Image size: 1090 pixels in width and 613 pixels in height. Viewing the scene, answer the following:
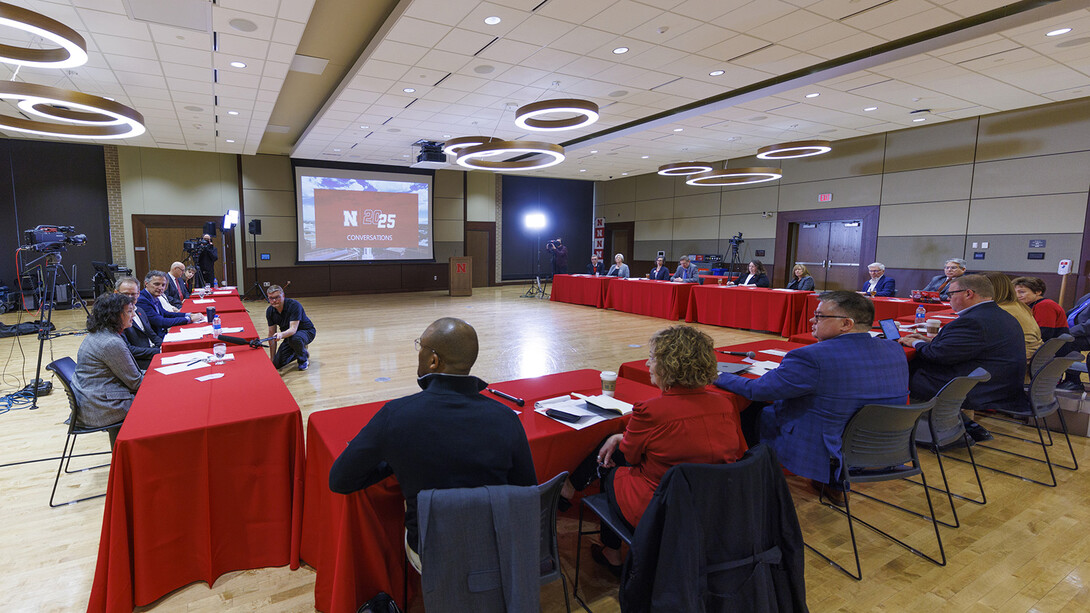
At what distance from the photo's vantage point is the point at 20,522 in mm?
2582

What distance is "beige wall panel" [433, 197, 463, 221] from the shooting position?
49.2 feet

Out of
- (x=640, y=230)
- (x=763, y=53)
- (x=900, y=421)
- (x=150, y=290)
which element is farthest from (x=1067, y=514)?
(x=640, y=230)

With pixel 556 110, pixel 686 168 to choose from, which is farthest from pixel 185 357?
pixel 686 168

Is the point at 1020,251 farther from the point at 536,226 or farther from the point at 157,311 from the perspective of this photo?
the point at 157,311

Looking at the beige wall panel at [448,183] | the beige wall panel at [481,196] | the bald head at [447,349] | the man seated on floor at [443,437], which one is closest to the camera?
the man seated on floor at [443,437]

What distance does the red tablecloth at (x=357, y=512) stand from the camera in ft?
5.66

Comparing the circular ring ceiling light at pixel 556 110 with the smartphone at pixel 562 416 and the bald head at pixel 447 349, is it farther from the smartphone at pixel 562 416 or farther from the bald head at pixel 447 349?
the bald head at pixel 447 349

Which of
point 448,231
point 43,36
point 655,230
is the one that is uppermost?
point 43,36

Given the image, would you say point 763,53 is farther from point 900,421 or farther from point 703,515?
point 703,515

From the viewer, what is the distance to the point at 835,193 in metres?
10.6

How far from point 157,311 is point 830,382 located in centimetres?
562

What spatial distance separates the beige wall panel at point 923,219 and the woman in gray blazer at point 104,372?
37.7 feet

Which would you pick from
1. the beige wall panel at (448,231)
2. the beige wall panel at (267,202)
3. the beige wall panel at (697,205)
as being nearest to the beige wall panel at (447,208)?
the beige wall panel at (448,231)

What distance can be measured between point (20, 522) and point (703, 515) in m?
3.38
